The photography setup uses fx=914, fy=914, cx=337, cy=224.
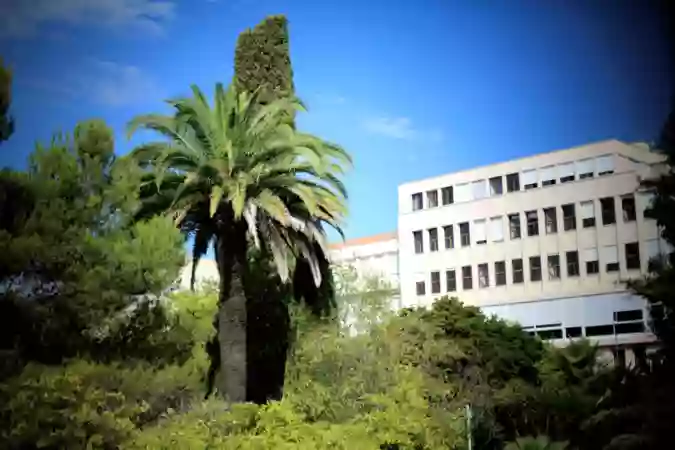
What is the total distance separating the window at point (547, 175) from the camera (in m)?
8.23

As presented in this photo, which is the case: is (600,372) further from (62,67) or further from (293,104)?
(62,67)

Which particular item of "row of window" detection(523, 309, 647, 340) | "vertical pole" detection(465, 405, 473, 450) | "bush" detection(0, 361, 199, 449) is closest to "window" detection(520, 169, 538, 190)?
"row of window" detection(523, 309, 647, 340)

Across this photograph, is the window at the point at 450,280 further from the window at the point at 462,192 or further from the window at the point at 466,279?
the window at the point at 462,192

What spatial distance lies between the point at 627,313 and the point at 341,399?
2.65 metres

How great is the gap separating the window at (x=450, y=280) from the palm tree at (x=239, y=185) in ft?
3.70

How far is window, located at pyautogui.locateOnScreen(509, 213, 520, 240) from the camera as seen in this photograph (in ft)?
27.3

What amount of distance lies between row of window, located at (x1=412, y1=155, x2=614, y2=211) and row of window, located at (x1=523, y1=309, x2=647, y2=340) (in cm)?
125

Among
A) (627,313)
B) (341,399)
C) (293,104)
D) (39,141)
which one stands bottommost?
(341,399)

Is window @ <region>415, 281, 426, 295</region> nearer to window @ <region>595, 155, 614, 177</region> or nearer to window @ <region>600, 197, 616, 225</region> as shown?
window @ <region>600, 197, 616, 225</region>

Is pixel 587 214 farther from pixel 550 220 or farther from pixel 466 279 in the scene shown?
pixel 466 279

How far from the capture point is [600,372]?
26.5ft

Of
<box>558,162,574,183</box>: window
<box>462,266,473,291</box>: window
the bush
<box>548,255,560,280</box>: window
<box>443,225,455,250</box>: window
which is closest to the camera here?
the bush

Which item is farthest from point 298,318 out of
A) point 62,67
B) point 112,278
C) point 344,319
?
point 62,67

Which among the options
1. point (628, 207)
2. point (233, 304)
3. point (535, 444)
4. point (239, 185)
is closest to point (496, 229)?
point (628, 207)
